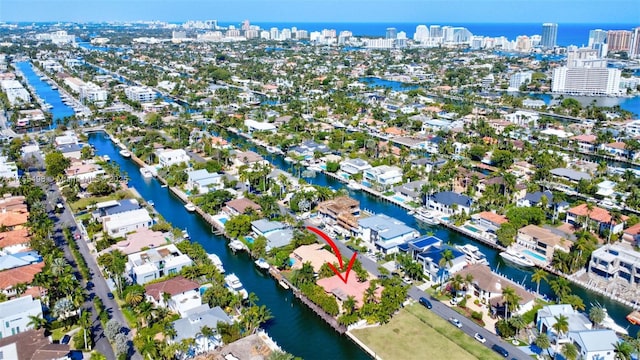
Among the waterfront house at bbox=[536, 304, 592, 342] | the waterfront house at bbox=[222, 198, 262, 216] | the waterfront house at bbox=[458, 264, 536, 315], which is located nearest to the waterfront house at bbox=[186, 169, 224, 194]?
the waterfront house at bbox=[222, 198, 262, 216]

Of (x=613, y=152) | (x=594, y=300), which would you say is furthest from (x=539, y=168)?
(x=594, y=300)

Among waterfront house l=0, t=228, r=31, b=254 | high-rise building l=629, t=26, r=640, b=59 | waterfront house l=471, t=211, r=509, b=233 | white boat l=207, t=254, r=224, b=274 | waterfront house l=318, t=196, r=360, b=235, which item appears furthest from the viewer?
high-rise building l=629, t=26, r=640, b=59

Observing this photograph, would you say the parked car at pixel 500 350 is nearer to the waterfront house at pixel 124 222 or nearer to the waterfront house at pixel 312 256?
the waterfront house at pixel 312 256

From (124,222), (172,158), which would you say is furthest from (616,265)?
(172,158)

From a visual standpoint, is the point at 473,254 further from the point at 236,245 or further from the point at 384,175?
the point at 236,245

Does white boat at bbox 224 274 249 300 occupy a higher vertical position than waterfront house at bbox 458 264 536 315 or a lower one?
lower

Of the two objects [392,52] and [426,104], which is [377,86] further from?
[392,52]

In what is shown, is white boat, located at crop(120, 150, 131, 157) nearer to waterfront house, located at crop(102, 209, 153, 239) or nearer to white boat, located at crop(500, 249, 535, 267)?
waterfront house, located at crop(102, 209, 153, 239)

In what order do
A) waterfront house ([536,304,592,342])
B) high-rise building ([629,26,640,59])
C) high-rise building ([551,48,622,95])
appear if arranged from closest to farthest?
waterfront house ([536,304,592,342]) → high-rise building ([551,48,622,95]) → high-rise building ([629,26,640,59])
